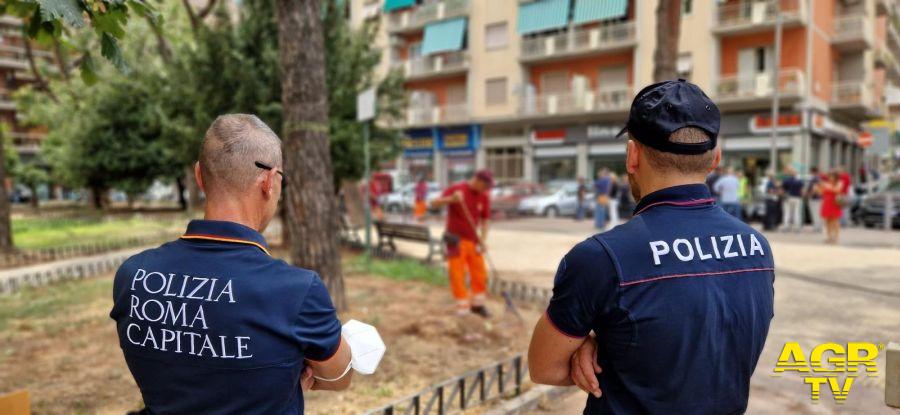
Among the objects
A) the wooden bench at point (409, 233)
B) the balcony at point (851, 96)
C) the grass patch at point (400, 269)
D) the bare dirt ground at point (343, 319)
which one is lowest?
the grass patch at point (400, 269)

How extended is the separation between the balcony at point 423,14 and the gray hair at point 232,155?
32260 millimetres

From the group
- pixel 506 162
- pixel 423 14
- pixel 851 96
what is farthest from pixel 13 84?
pixel 851 96

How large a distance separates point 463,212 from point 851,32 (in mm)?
26358

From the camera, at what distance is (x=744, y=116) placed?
24.5 metres

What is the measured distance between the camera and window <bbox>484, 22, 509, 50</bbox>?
31125 millimetres

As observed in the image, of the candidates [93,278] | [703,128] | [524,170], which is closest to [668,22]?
[703,128]

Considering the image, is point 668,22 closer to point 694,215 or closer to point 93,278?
point 694,215

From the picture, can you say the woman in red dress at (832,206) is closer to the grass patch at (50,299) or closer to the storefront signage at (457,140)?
the grass patch at (50,299)

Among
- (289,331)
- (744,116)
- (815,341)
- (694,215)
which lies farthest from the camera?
(744,116)

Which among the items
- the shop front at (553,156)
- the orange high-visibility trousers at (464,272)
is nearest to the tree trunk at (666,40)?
the orange high-visibility trousers at (464,272)

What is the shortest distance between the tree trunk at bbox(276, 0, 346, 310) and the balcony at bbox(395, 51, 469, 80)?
1040 inches

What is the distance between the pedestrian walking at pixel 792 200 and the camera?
50.7ft

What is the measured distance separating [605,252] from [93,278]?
10243 millimetres

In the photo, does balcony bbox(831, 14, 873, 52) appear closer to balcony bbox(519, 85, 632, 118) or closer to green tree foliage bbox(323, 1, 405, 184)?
balcony bbox(519, 85, 632, 118)
